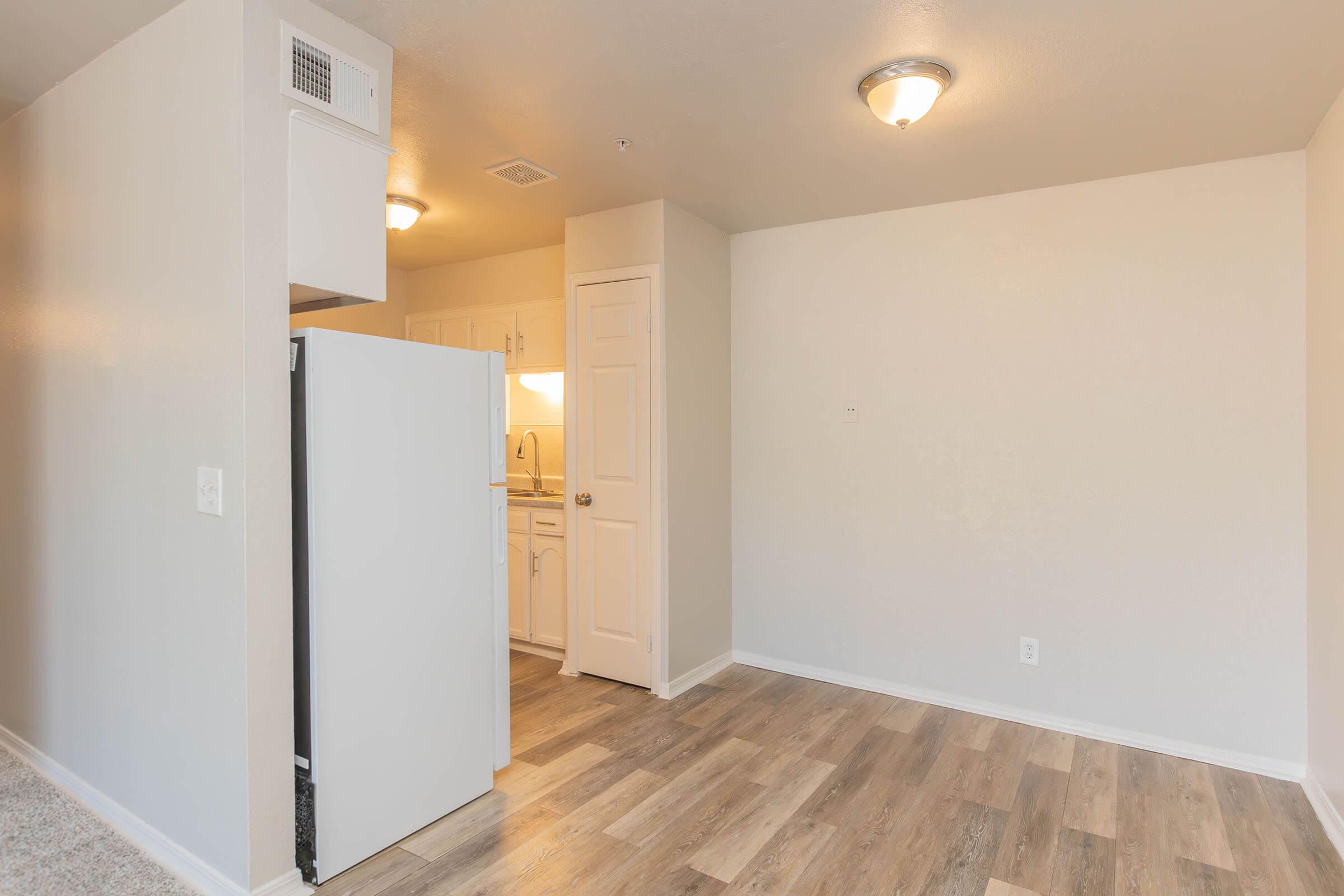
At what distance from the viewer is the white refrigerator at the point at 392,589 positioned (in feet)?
6.95

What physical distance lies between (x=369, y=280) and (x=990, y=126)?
7.49 ft

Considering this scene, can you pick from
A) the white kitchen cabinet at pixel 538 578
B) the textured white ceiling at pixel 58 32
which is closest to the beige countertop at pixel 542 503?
the white kitchen cabinet at pixel 538 578

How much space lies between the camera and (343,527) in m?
2.18

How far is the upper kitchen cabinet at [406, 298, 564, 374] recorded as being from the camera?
4.65 metres

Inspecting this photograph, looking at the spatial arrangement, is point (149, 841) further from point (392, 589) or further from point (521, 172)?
point (521, 172)

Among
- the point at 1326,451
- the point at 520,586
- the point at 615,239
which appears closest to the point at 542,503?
the point at 520,586

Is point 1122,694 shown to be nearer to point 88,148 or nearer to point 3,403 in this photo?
point 88,148

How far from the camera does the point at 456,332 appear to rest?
5.11 meters

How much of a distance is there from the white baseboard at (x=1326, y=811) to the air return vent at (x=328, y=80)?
3.81 meters

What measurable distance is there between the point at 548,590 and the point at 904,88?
3.16 meters

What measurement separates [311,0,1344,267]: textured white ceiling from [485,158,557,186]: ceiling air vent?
64 millimetres

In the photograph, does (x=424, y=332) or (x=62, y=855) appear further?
(x=424, y=332)

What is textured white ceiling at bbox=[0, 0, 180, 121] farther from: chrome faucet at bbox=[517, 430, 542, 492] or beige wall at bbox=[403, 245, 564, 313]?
chrome faucet at bbox=[517, 430, 542, 492]

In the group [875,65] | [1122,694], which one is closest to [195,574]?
[875,65]
